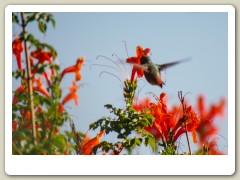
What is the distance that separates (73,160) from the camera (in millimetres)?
2203

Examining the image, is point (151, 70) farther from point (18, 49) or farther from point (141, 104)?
point (18, 49)

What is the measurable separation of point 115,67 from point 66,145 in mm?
531

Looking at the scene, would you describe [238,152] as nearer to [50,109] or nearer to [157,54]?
[157,54]

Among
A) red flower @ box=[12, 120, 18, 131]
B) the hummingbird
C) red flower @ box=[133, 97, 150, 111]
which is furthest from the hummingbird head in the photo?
red flower @ box=[12, 120, 18, 131]

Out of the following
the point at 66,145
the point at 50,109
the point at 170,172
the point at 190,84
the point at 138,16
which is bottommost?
the point at 170,172

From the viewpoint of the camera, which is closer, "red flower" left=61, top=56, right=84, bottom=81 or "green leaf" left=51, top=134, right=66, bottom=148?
"green leaf" left=51, top=134, right=66, bottom=148

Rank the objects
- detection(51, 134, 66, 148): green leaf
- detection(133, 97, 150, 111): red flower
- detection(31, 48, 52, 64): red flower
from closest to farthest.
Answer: detection(51, 134, 66, 148): green leaf, detection(31, 48, 52, 64): red flower, detection(133, 97, 150, 111): red flower

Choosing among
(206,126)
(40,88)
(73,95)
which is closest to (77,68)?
(73,95)

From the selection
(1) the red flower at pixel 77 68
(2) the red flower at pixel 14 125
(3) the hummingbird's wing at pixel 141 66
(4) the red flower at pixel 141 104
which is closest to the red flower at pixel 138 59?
(3) the hummingbird's wing at pixel 141 66

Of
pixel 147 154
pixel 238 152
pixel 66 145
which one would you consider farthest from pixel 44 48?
pixel 238 152

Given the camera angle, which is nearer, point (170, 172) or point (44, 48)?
point (44, 48)

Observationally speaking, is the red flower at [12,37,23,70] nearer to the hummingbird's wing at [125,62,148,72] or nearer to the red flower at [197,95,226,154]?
the hummingbird's wing at [125,62,148,72]

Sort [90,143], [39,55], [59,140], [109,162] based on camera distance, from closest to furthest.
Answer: [59,140] < [39,55] < [90,143] < [109,162]

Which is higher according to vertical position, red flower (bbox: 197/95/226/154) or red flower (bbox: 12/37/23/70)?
red flower (bbox: 12/37/23/70)
